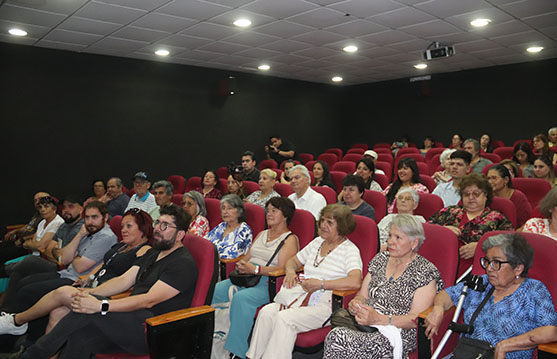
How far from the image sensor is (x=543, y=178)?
15.2ft

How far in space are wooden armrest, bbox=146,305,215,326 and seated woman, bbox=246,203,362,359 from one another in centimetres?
44

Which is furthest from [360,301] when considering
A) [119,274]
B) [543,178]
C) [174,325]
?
[543,178]

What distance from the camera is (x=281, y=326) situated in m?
2.56

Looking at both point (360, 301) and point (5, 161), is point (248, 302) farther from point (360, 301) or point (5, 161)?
point (5, 161)

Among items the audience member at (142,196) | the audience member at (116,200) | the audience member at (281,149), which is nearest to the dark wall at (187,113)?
the audience member at (281,149)

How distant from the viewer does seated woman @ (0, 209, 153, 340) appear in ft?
9.02

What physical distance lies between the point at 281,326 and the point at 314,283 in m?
0.36

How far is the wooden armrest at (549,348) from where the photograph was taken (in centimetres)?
186

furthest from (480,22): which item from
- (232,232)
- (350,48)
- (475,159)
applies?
(232,232)

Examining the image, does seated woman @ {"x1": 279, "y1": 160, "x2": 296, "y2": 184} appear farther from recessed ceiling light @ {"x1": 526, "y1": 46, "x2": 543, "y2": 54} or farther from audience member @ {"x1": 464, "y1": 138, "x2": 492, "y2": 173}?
recessed ceiling light @ {"x1": 526, "y1": 46, "x2": 543, "y2": 54}

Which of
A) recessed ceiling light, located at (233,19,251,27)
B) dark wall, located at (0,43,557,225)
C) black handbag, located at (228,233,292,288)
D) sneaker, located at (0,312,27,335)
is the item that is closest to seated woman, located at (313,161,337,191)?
recessed ceiling light, located at (233,19,251,27)

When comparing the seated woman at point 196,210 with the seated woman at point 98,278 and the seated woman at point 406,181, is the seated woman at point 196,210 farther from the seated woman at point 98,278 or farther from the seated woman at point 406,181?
the seated woman at point 406,181

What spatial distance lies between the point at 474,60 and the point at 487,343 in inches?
305

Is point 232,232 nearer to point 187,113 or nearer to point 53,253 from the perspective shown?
point 53,253
